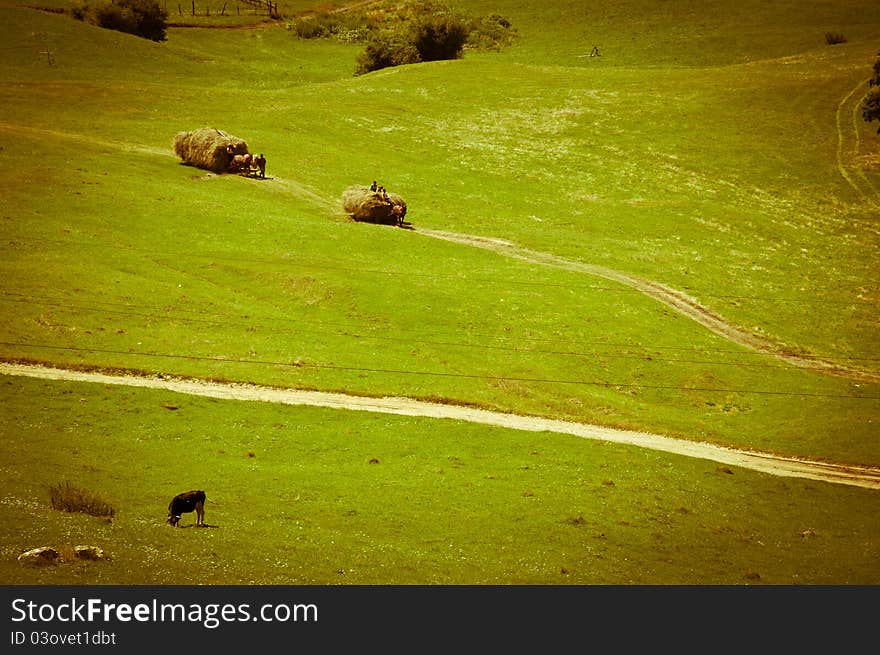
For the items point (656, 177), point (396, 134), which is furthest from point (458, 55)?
point (656, 177)

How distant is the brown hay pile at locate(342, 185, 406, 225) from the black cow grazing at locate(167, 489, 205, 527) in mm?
40569

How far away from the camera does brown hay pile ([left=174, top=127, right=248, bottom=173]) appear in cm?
6831

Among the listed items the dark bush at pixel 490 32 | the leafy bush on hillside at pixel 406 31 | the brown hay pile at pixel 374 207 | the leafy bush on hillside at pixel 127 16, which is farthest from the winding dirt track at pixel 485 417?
the dark bush at pixel 490 32

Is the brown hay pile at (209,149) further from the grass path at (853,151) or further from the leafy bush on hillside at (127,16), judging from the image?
the grass path at (853,151)

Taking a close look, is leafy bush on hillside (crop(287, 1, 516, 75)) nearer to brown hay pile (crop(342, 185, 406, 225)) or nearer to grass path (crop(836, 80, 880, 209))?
grass path (crop(836, 80, 880, 209))

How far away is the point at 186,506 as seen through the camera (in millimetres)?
24266

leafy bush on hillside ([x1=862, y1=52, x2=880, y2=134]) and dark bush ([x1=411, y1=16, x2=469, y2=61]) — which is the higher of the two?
dark bush ([x1=411, y1=16, x2=469, y2=61])

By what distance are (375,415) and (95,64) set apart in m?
85.6

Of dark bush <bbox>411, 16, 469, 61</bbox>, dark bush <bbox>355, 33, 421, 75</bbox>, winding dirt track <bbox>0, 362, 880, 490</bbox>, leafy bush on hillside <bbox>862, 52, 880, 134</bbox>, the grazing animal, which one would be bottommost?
winding dirt track <bbox>0, 362, 880, 490</bbox>

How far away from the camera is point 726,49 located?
12431cm

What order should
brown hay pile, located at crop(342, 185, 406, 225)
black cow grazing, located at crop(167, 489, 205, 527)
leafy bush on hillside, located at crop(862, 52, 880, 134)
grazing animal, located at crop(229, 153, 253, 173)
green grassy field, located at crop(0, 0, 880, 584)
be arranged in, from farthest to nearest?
leafy bush on hillside, located at crop(862, 52, 880, 134) < grazing animal, located at crop(229, 153, 253, 173) < brown hay pile, located at crop(342, 185, 406, 225) < green grassy field, located at crop(0, 0, 880, 584) < black cow grazing, located at crop(167, 489, 205, 527)

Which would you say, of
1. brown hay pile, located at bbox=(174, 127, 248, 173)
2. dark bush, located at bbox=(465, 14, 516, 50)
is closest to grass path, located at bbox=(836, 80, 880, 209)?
dark bush, located at bbox=(465, 14, 516, 50)

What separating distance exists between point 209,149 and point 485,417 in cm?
4171

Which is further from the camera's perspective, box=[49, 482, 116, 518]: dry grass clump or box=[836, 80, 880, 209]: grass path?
box=[836, 80, 880, 209]: grass path
